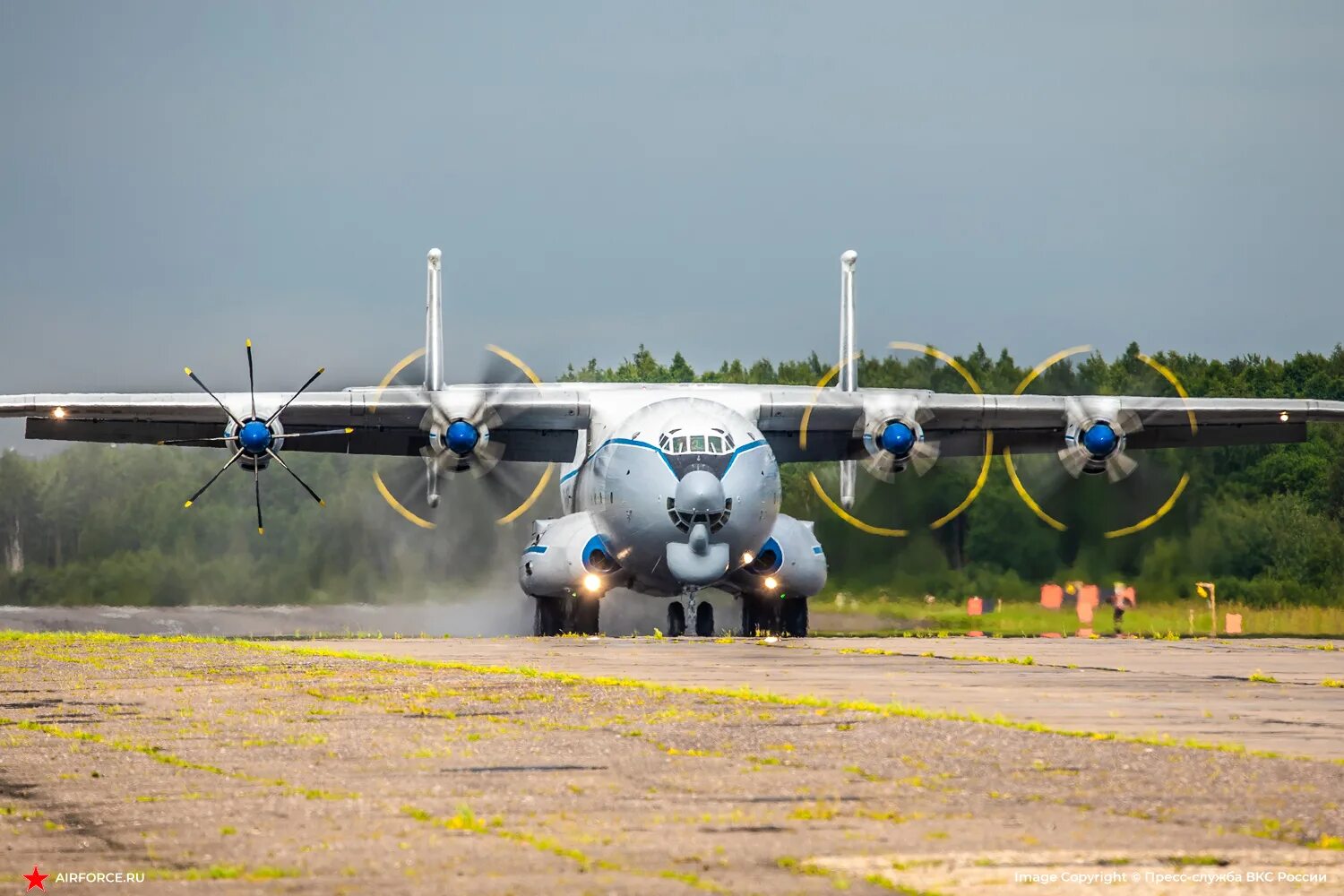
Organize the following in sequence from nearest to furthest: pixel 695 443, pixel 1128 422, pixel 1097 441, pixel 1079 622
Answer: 1. pixel 695 443
2. pixel 1097 441
3. pixel 1128 422
4. pixel 1079 622

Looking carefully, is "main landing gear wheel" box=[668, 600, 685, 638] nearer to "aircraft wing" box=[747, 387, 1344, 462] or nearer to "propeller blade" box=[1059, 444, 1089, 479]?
"aircraft wing" box=[747, 387, 1344, 462]

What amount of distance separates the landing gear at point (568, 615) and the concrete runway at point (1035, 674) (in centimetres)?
442

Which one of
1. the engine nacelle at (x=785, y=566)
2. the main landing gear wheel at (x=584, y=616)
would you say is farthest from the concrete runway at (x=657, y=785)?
the main landing gear wheel at (x=584, y=616)

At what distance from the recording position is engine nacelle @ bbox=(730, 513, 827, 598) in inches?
1382

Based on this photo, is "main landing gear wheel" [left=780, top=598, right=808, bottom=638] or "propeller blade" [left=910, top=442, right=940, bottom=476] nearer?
"propeller blade" [left=910, top=442, right=940, bottom=476]

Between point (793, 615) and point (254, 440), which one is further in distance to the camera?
point (793, 615)

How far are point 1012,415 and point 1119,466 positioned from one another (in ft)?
7.63

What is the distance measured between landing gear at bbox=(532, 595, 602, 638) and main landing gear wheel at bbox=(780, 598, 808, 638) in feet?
11.8

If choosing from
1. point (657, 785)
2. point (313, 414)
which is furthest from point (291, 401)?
point (657, 785)

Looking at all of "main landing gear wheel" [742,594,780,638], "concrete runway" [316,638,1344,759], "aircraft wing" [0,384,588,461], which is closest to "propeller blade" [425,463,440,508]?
"aircraft wing" [0,384,588,461]

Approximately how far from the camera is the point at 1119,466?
36312 millimetres

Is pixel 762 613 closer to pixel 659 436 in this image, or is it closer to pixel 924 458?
pixel 924 458

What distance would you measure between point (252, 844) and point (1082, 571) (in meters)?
32.6

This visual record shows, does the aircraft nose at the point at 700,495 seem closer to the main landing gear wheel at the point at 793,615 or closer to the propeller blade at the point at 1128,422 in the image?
the main landing gear wheel at the point at 793,615
